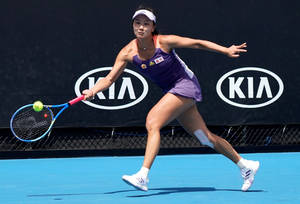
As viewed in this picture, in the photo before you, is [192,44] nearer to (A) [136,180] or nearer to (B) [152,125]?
(B) [152,125]

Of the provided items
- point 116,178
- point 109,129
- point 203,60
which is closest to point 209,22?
point 203,60

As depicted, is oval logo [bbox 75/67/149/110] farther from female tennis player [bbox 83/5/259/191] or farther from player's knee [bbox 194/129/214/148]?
player's knee [bbox 194/129/214/148]

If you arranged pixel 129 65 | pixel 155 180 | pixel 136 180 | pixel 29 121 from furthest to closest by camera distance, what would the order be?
pixel 129 65 < pixel 29 121 < pixel 155 180 < pixel 136 180

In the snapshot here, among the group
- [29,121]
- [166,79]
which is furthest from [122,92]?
[166,79]

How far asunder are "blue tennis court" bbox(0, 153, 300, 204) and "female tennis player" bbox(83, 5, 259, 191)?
0.33 metres

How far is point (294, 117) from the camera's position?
7.98m

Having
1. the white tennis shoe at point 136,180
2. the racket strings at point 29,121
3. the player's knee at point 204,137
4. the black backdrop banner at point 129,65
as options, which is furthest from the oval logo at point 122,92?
the white tennis shoe at point 136,180

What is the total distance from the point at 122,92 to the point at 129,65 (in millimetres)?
317

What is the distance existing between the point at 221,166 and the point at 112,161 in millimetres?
1272

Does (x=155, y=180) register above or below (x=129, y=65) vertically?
below

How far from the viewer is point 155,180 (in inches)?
232

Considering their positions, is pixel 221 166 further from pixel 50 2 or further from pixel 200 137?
pixel 50 2

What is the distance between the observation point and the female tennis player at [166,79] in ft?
16.1

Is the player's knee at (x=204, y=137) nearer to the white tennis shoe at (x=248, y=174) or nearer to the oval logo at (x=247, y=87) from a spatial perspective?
the white tennis shoe at (x=248, y=174)
